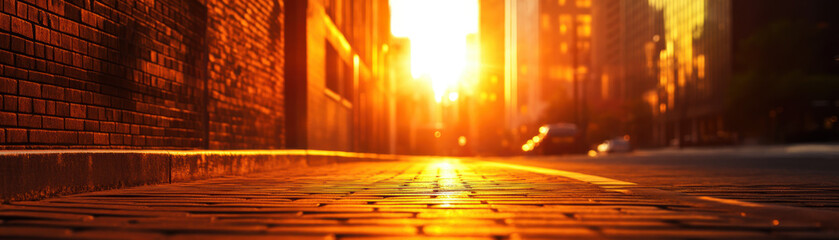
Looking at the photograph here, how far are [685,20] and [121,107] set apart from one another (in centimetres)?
7444

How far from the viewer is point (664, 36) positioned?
82375 millimetres

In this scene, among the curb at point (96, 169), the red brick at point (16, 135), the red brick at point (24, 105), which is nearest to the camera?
the curb at point (96, 169)

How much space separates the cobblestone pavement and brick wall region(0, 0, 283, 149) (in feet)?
3.12

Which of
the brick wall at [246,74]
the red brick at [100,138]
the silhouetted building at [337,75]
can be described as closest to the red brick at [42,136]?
the red brick at [100,138]

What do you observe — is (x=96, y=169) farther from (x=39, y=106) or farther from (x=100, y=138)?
(x=100, y=138)

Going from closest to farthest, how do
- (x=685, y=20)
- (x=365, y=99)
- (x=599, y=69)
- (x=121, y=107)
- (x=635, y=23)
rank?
(x=121, y=107) < (x=365, y=99) < (x=685, y=20) < (x=635, y=23) < (x=599, y=69)

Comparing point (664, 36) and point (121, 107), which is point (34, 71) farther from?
point (664, 36)

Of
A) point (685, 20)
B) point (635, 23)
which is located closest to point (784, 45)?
point (685, 20)

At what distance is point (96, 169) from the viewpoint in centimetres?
559

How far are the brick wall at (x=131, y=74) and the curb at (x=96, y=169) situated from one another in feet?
A: 1.40

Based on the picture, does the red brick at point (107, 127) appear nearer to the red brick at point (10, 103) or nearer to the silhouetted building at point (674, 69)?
the red brick at point (10, 103)

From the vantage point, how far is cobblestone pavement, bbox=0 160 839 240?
3.03 metres

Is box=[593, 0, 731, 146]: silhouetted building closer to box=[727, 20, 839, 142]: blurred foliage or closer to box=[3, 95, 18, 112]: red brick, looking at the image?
box=[727, 20, 839, 142]: blurred foliage

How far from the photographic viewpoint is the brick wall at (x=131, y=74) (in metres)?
5.43
